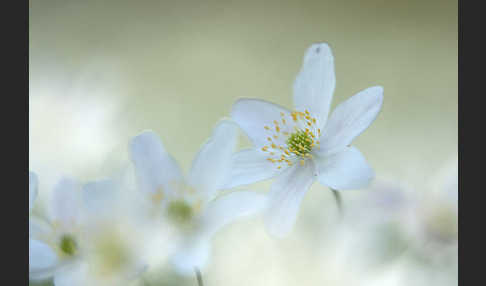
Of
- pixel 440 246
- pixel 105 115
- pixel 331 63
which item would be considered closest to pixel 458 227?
pixel 440 246

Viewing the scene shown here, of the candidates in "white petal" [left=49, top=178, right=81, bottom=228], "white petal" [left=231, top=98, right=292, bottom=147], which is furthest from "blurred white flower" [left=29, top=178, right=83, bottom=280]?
"white petal" [left=231, top=98, right=292, bottom=147]

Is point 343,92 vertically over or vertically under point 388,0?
under

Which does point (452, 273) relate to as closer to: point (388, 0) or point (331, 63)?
point (331, 63)

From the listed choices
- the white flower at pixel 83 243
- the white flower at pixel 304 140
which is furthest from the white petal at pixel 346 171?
the white flower at pixel 83 243

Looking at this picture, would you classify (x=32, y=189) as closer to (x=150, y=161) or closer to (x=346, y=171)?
(x=150, y=161)

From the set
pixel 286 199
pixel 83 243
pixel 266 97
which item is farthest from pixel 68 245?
pixel 266 97

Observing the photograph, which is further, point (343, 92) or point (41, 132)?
point (343, 92)

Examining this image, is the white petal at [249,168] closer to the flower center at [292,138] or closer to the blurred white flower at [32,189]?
the flower center at [292,138]

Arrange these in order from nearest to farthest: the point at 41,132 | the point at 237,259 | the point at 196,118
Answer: the point at 237,259 < the point at 41,132 < the point at 196,118
